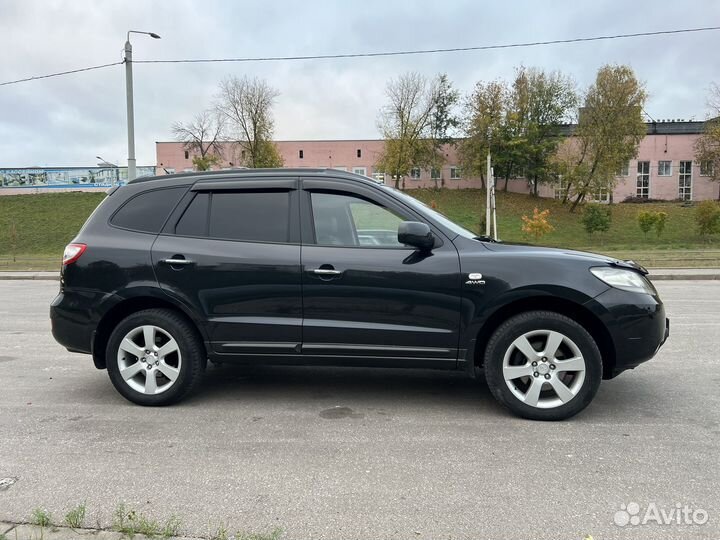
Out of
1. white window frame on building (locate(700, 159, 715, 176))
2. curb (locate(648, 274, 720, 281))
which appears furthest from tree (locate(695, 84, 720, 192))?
curb (locate(648, 274, 720, 281))

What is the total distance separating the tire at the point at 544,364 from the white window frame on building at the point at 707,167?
56.7 m

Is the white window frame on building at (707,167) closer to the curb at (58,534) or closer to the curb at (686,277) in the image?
the curb at (686,277)

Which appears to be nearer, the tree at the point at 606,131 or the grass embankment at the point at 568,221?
the grass embankment at the point at 568,221

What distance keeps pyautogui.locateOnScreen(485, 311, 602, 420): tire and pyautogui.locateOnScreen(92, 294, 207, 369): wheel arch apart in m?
2.38

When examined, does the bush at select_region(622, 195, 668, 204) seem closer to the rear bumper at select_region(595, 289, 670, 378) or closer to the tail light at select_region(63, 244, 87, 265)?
the rear bumper at select_region(595, 289, 670, 378)

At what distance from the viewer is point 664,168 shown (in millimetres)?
60562

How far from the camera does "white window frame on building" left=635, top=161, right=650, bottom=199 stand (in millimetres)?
60656

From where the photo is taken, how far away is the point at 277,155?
59188mm

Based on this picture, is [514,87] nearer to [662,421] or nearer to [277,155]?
[277,155]

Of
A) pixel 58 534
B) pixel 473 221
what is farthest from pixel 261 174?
pixel 473 221

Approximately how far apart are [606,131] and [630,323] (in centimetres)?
5011

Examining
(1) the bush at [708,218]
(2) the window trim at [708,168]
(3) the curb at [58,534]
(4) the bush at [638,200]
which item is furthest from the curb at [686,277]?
(4) the bush at [638,200]

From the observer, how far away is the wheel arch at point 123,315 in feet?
14.7

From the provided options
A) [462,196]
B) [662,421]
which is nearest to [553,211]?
[462,196]
